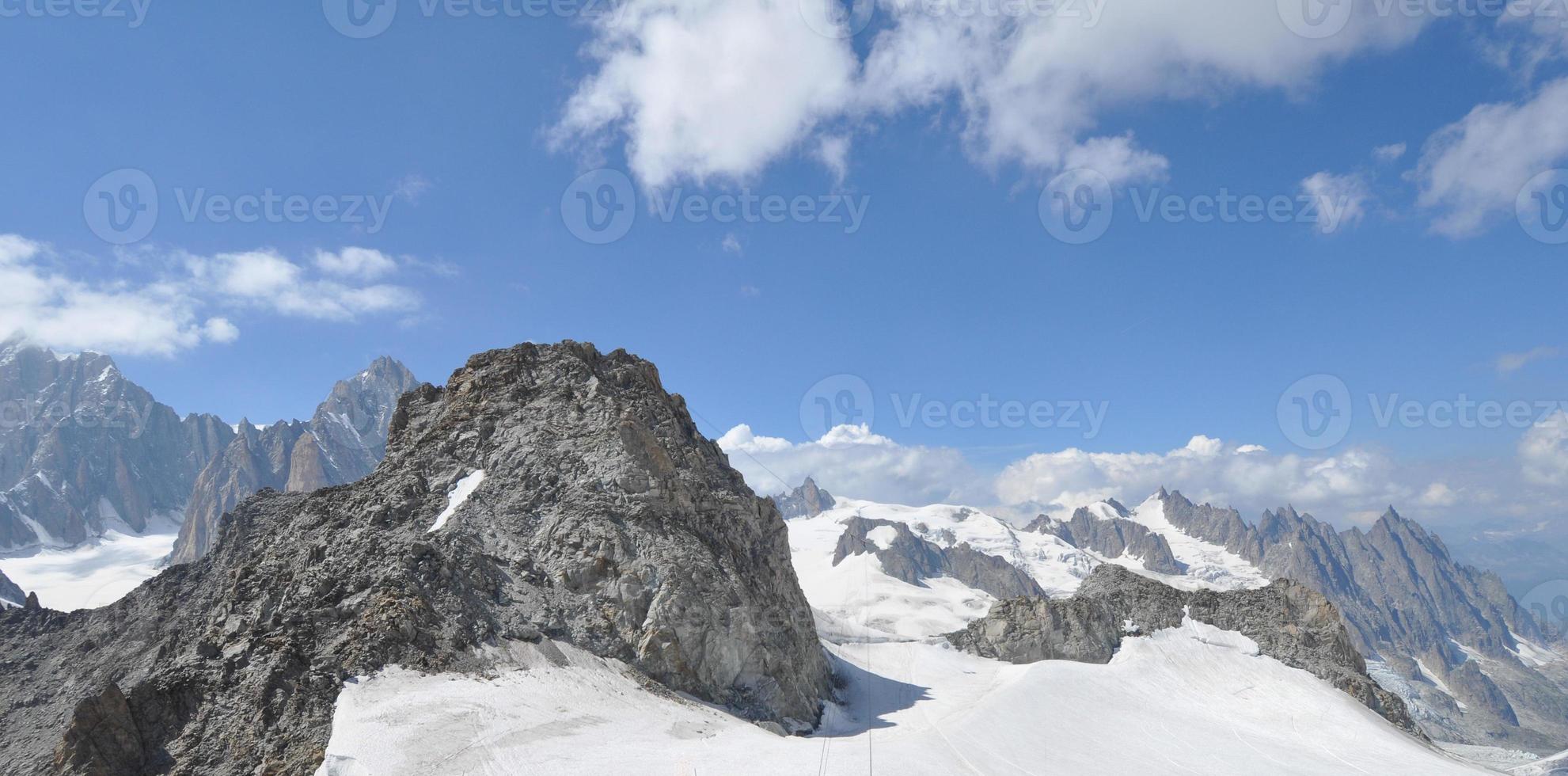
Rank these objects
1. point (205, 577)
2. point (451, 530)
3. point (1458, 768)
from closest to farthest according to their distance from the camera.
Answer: point (451, 530)
point (1458, 768)
point (205, 577)

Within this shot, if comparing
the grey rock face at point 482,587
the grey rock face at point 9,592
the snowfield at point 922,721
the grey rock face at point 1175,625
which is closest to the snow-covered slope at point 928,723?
the snowfield at point 922,721

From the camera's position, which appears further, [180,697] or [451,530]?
[451,530]

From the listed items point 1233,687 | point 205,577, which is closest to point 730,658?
point 1233,687

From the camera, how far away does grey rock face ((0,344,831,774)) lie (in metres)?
30.1

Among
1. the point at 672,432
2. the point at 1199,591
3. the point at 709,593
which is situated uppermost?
the point at 672,432

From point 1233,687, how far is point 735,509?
3619 cm

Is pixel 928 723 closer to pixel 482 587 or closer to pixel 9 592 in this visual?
pixel 482 587

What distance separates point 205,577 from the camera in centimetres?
6944

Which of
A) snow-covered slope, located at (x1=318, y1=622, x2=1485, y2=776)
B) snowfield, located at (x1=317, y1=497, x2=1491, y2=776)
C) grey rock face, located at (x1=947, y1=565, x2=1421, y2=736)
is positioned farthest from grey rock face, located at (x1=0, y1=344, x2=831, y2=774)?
grey rock face, located at (x1=947, y1=565, x2=1421, y2=736)

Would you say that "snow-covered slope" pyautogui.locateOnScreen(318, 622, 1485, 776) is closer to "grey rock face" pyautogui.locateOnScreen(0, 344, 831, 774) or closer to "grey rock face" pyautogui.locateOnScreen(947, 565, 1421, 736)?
"grey rock face" pyautogui.locateOnScreen(947, 565, 1421, 736)

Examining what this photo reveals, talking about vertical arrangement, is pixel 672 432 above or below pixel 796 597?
above

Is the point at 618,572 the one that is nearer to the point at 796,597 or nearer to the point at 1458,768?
the point at 796,597

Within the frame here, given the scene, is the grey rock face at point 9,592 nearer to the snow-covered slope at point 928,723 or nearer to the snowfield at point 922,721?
the snowfield at point 922,721

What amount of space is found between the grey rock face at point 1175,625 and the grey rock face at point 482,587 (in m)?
23.5
